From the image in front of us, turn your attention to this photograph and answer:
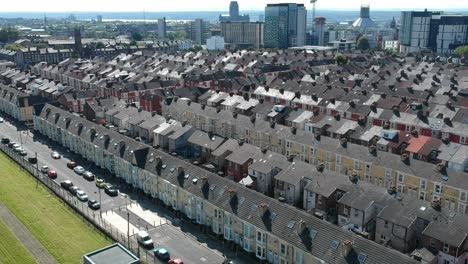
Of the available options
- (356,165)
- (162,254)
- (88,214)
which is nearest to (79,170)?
(88,214)

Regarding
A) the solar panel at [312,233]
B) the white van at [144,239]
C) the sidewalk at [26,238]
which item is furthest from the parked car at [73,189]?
the solar panel at [312,233]

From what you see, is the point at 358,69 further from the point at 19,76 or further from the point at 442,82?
the point at 19,76

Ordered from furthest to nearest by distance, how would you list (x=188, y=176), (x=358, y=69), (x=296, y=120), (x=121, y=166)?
1. (x=358, y=69)
2. (x=296, y=120)
3. (x=121, y=166)
4. (x=188, y=176)

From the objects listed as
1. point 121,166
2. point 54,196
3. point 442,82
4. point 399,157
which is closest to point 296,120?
point 399,157

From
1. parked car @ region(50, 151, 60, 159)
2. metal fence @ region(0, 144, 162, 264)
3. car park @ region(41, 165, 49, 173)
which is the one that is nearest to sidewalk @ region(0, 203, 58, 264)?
metal fence @ region(0, 144, 162, 264)

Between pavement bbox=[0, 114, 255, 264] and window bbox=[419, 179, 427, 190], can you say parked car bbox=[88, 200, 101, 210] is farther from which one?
window bbox=[419, 179, 427, 190]

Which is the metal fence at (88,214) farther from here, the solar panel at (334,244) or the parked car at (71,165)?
the solar panel at (334,244)

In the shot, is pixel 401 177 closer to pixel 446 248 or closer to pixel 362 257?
pixel 446 248
